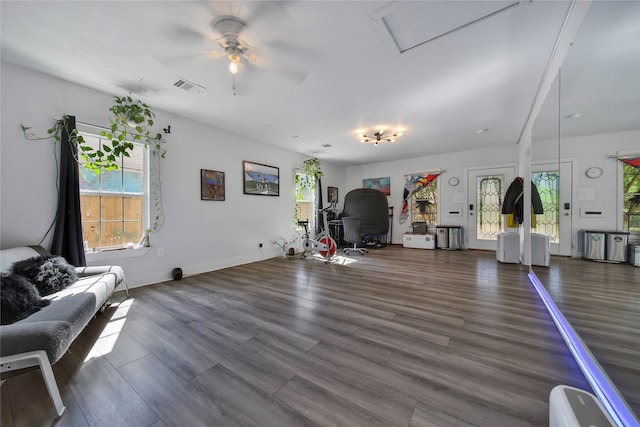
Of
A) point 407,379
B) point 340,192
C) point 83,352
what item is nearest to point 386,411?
point 407,379

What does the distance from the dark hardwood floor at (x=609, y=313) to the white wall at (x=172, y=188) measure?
15.4 feet

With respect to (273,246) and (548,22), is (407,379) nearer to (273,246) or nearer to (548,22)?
(548,22)

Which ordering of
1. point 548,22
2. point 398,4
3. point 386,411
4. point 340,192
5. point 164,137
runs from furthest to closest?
point 340,192, point 164,137, point 548,22, point 398,4, point 386,411

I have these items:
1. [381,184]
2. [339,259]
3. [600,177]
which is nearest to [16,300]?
[600,177]

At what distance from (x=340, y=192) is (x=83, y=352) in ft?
23.2

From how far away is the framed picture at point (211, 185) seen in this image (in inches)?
164

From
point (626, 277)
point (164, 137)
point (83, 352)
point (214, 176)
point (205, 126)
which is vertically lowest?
point (83, 352)

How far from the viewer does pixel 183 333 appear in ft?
6.62

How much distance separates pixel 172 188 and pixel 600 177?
4.84 m

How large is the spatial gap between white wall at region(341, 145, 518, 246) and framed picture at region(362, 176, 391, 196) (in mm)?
108

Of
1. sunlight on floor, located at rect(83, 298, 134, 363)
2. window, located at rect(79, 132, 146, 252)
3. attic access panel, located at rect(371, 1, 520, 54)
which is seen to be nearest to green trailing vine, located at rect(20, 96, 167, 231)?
window, located at rect(79, 132, 146, 252)

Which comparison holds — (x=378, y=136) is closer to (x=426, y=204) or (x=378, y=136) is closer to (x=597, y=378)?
(x=426, y=204)

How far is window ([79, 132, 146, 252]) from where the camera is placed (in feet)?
9.87

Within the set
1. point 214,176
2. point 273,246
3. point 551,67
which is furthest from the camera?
point 273,246
